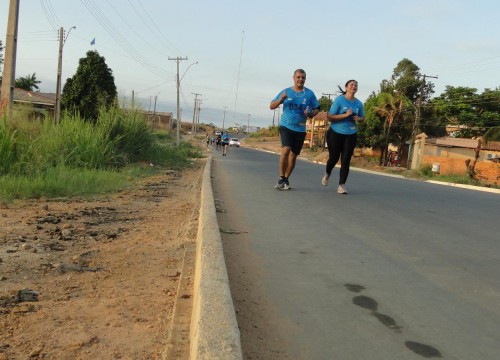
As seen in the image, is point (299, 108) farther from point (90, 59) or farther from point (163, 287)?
point (90, 59)

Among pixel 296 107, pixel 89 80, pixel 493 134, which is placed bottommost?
pixel 296 107

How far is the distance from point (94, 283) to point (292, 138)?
16.8 ft

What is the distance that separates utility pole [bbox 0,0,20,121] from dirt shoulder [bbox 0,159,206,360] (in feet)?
25.1

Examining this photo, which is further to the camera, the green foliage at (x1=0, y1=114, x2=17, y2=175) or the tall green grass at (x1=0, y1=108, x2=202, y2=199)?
the green foliage at (x1=0, y1=114, x2=17, y2=175)

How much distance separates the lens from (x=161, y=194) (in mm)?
8867

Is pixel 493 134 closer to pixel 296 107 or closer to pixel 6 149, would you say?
pixel 296 107

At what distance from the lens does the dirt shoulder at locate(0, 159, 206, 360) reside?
241 cm

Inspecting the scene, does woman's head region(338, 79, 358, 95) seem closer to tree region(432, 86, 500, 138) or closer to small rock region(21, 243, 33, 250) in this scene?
small rock region(21, 243, 33, 250)

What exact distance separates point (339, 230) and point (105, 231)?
2.43 meters

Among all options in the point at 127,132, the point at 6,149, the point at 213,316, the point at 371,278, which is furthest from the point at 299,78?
the point at 127,132

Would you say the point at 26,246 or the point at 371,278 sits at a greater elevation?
the point at 371,278

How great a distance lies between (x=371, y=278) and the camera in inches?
139

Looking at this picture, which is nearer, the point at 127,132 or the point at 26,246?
the point at 26,246

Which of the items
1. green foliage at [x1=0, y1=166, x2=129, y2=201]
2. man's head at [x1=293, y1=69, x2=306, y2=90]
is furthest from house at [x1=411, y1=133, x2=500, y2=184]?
green foliage at [x1=0, y1=166, x2=129, y2=201]
